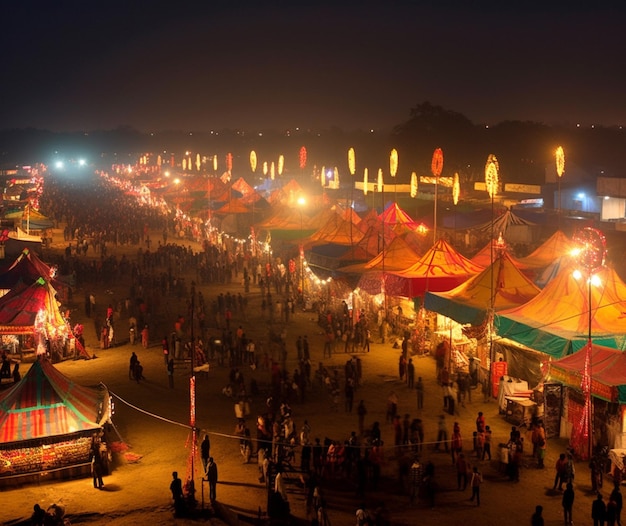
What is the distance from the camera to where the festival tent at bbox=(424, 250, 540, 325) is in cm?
1812

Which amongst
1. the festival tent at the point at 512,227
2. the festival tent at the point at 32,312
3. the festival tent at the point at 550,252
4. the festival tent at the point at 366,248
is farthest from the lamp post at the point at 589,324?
the festival tent at the point at 512,227

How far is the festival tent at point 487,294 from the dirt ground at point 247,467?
1.65m

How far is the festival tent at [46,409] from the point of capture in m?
13.1

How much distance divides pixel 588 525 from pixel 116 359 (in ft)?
45.1

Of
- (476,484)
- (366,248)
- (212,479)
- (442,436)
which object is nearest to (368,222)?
(366,248)

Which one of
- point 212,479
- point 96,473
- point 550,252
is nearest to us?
point 212,479

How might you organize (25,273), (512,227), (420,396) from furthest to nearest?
(512,227)
(25,273)
(420,396)

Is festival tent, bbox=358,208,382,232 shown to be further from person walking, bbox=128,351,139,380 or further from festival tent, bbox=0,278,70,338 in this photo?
person walking, bbox=128,351,139,380


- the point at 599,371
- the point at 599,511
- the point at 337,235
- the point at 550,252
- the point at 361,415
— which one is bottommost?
the point at 599,511

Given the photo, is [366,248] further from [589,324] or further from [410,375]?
[589,324]

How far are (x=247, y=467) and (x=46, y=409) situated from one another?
364 centimetres

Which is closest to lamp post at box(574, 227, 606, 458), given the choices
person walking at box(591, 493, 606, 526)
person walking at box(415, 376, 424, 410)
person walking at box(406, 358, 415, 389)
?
person walking at box(591, 493, 606, 526)

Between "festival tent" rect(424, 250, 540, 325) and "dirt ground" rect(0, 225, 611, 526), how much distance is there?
1.65m

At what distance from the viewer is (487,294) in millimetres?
18844
